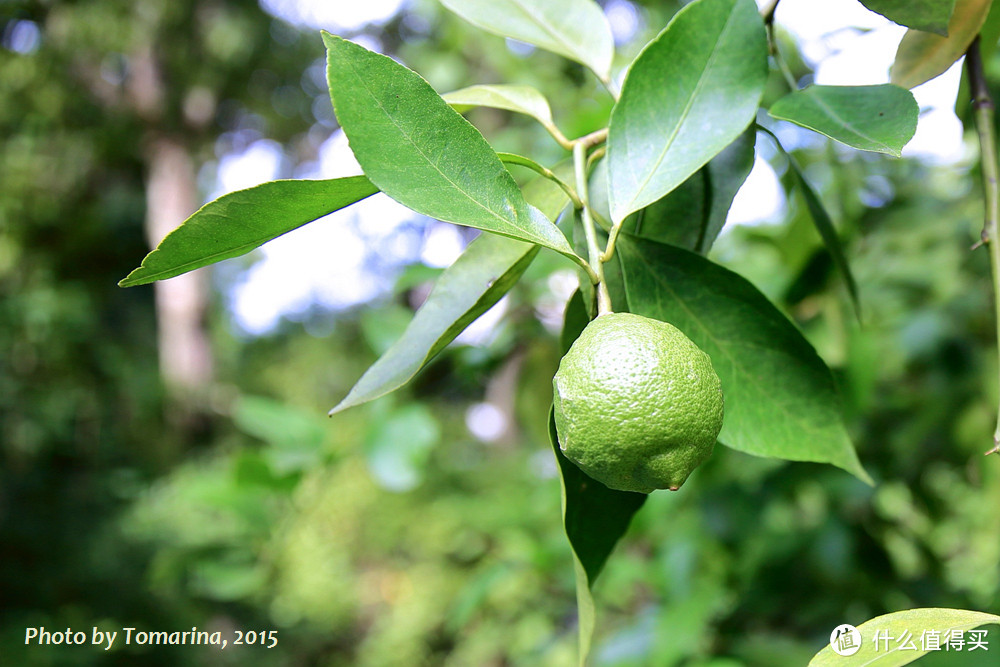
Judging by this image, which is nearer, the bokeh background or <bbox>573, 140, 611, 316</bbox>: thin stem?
<bbox>573, 140, 611, 316</bbox>: thin stem

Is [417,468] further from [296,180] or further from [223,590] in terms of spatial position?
[296,180]

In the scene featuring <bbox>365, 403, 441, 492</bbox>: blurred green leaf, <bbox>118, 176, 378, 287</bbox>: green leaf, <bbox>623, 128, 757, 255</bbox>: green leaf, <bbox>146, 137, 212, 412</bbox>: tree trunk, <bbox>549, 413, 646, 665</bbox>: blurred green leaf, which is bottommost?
<bbox>146, 137, 212, 412</bbox>: tree trunk

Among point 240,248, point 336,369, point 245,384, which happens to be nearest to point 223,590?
point 240,248

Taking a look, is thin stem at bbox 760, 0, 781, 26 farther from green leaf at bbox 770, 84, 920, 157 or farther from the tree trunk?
the tree trunk

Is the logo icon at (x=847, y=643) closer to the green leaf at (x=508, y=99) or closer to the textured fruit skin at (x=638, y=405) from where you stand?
the textured fruit skin at (x=638, y=405)

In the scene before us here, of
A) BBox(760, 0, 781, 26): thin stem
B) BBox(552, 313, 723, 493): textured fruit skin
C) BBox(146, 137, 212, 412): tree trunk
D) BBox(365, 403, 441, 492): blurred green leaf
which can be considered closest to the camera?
BBox(552, 313, 723, 493): textured fruit skin

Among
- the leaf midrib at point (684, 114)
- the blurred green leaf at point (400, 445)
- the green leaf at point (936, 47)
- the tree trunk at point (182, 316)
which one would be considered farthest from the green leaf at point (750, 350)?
the tree trunk at point (182, 316)

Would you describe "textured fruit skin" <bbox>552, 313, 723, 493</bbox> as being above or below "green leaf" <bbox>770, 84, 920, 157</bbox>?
below

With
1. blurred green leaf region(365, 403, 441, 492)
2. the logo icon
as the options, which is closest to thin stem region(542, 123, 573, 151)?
the logo icon
